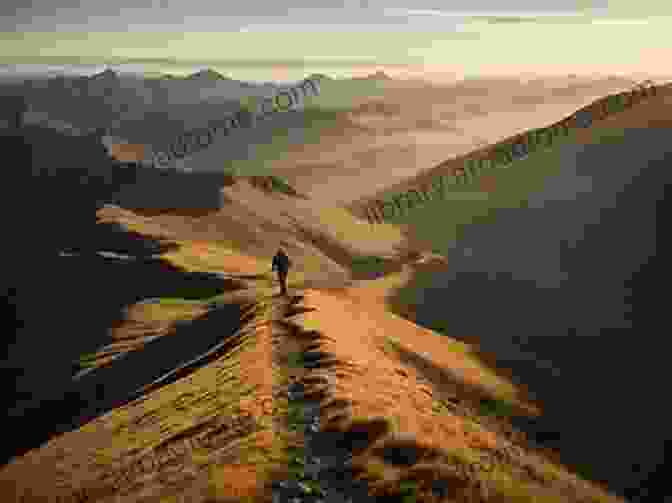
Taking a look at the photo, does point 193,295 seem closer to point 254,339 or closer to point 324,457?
point 254,339

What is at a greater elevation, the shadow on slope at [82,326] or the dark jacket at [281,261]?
the dark jacket at [281,261]

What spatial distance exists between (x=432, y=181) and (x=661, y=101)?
4442 centimetres

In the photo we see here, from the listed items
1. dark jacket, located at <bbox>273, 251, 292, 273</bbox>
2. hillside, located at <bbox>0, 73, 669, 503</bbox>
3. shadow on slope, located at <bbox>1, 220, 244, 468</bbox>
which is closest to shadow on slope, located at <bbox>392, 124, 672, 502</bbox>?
hillside, located at <bbox>0, 73, 669, 503</bbox>

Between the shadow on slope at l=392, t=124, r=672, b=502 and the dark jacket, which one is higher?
the dark jacket

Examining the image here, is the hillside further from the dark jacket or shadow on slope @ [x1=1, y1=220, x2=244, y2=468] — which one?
the dark jacket

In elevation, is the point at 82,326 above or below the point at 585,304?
below

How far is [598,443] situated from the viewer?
81.7ft

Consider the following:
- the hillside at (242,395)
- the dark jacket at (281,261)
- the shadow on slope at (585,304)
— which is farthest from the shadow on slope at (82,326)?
the shadow on slope at (585,304)

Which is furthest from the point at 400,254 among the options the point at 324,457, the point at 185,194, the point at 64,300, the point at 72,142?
the point at 72,142

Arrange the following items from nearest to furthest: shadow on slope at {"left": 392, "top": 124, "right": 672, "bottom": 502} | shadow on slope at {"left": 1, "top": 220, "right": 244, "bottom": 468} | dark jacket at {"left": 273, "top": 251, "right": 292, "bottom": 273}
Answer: shadow on slope at {"left": 392, "top": 124, "right": 672, "bottom": 502}, shadow on slope at {"left": 1, "top": 220, "right": 244, "bottom": 468}, dark jacket at {"left": 273, "top": 251, "right": 292, "bottom": 273}

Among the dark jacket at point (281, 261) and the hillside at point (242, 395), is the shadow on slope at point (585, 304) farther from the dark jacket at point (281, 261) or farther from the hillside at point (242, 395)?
the dark jacket at point (281, 261)

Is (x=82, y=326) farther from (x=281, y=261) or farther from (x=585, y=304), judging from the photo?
(x=585, y=304)

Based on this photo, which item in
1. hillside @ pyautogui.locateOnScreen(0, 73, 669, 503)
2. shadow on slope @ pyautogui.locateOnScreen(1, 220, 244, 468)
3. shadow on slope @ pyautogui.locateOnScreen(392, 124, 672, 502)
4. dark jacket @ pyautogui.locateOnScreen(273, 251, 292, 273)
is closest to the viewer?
hillside @ pyautogui.locateOnScreen(0, 73, 669, 503)

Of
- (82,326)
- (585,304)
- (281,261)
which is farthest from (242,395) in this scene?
(585,304)
